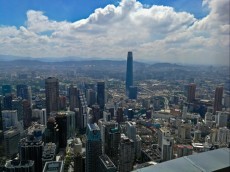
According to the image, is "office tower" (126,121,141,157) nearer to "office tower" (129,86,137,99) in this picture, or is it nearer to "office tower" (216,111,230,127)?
"office tower" (216,111,230,127)

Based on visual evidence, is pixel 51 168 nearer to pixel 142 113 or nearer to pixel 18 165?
pixel 18 165

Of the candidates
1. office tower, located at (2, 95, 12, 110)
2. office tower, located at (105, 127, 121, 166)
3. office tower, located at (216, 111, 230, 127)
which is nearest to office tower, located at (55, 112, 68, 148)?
office tower, located at (2, 95, 12, 110)

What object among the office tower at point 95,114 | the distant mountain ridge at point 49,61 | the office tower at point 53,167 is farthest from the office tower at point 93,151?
the office tower at point 95,114

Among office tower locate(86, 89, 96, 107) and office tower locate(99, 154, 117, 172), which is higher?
office tower locate(86, 89, 96, 107)

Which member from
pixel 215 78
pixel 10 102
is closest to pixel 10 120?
pixel 10 102

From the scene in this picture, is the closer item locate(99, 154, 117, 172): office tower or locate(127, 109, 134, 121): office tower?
locate(99, 154, 117, 172): office tower

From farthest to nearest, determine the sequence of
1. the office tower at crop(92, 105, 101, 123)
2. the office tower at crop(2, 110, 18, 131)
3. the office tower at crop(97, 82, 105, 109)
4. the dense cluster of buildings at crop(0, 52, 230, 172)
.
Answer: the office tower at crop(97, 82, 105, 109) → the office tower at crop(92, 105, 101, 123) → the office tower at crop(2, 110, 18, 131) → the dense cluster of buildings at crop(0, 52, 230, 172)

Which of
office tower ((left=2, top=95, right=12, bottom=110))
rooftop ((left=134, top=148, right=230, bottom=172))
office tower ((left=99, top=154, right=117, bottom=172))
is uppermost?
rooftop ((left=134, top=148, right=230, bottom=172))
